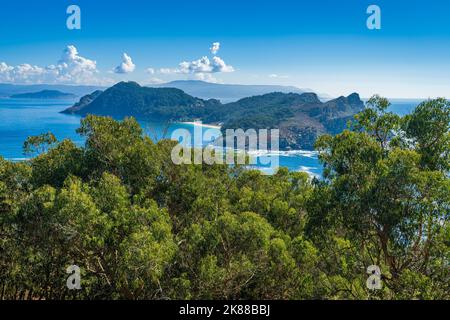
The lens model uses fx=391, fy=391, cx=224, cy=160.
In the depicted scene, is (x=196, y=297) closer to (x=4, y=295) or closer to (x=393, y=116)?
(x=393, y=116)

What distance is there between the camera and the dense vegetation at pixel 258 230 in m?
11.6

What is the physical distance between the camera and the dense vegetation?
11586 millimetres

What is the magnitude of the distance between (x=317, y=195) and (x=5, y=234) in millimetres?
13191

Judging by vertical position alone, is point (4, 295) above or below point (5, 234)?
below

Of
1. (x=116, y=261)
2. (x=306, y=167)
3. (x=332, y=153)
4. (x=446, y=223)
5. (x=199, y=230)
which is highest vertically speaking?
(x=332, y=153)

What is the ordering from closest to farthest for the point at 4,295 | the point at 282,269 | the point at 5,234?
the point at 282,269 → the point at 5,234 → the point at 4,295

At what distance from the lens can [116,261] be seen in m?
14.0

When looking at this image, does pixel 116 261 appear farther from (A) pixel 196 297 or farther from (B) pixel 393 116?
(B) pixel 393 116

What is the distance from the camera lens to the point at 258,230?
46.7 ft

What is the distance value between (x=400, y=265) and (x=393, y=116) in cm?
522
